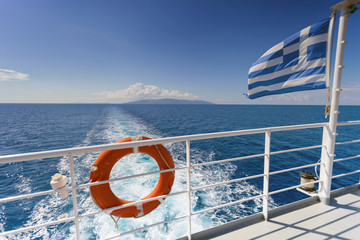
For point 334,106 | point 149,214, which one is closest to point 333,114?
point 334,106

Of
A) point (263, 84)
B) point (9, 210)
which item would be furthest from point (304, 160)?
point (9, 210)

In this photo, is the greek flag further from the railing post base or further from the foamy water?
the foamy water

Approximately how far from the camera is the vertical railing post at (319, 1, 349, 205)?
1397 millimetres

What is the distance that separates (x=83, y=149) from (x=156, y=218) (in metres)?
2.24

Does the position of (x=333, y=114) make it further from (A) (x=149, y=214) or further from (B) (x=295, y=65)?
(A) (x=149, y=214)

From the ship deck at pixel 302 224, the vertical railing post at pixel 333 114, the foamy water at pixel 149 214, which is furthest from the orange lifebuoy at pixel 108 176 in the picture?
Answer: the vertical railing post at pixel 333 114

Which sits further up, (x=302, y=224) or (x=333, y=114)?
(x=333, y=114)

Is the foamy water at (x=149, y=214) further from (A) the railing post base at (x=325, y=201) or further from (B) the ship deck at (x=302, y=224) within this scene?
(A) the railing post base at (x=325, y=201)

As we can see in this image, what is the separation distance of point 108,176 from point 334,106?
6.56ft

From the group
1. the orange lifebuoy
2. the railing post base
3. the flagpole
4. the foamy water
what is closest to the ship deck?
the railing post base

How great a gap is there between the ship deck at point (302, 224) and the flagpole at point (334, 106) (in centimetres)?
17

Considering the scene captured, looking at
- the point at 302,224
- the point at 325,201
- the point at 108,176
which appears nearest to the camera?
the point at 108,176

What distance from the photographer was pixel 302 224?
1410 mm

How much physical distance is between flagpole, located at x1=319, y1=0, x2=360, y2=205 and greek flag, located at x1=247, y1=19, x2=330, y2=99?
0.36ft
